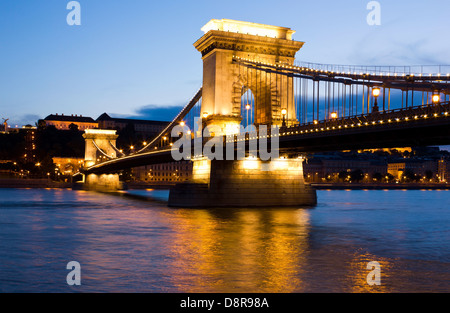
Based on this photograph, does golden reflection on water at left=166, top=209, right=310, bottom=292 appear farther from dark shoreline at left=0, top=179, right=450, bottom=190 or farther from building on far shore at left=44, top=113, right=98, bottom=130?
building on far shore at left=44, top=113, right=98, bottom=130

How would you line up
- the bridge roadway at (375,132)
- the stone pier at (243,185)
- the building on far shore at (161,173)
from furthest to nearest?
the building on far shore at (161,173), the stone pier at (243,185), the bridge roadway at (375,132)

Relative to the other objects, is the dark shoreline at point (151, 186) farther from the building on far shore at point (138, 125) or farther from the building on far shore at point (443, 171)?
the building on far shore at point (138, 125)

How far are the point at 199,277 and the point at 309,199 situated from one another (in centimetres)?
3041

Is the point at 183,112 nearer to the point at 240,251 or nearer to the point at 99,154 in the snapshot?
the point at 240,251

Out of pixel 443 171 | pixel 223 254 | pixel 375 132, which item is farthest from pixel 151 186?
pixel 443 171

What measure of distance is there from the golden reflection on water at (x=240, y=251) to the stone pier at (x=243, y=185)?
14.5 ft

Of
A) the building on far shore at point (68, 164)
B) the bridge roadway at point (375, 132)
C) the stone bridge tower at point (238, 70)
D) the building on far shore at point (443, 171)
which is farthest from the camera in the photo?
the building on far shore at point (443, 171)

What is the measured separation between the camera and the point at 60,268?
17.4 metres

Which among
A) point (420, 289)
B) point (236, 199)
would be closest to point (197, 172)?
point (236, 199)

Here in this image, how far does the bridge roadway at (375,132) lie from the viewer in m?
25.0

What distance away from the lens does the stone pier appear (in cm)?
4119
